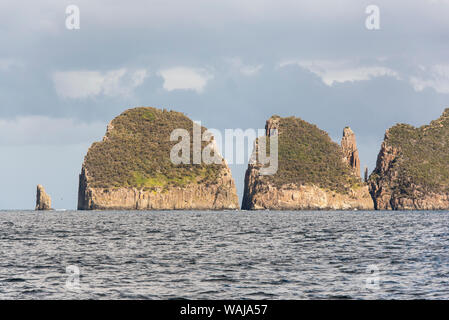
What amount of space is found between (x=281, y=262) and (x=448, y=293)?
1504 centimetres

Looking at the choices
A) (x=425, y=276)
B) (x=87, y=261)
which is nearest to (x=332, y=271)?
(x=425, y=276)

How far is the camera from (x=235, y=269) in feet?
122

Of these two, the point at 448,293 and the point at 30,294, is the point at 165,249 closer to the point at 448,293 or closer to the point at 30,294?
the point at 30,294
